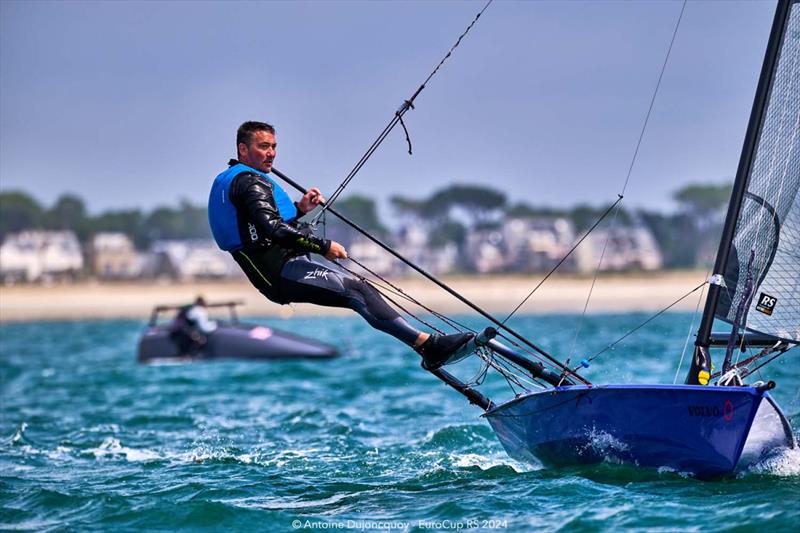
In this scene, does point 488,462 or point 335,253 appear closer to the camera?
point 335,253

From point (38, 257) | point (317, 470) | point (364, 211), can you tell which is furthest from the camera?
point (364, 211)

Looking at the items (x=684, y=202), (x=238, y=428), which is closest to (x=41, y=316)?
(x=238, y=428)

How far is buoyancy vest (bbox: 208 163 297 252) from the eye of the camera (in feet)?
25.3

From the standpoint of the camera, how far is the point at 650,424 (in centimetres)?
750

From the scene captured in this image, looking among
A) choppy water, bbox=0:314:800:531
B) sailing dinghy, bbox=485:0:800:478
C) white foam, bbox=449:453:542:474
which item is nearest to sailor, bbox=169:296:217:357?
choppy water, bbox=0:314:800:531

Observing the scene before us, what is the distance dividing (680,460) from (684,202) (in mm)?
119147

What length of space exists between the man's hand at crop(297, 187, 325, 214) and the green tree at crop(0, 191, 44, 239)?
309 feet

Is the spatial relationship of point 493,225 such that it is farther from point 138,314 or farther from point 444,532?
point 444,532

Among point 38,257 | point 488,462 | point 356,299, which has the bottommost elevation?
point 488,462

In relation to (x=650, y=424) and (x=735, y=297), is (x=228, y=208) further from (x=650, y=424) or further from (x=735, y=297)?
(x=735, y=297)

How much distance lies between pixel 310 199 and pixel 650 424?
2.74m

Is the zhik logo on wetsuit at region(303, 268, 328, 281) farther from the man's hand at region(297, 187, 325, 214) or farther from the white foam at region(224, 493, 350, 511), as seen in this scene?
the white foam at region(224, 493, 350, 511)

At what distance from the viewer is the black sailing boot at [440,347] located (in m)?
7.75

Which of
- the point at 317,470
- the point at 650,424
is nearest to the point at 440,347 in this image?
the point at 650,424
